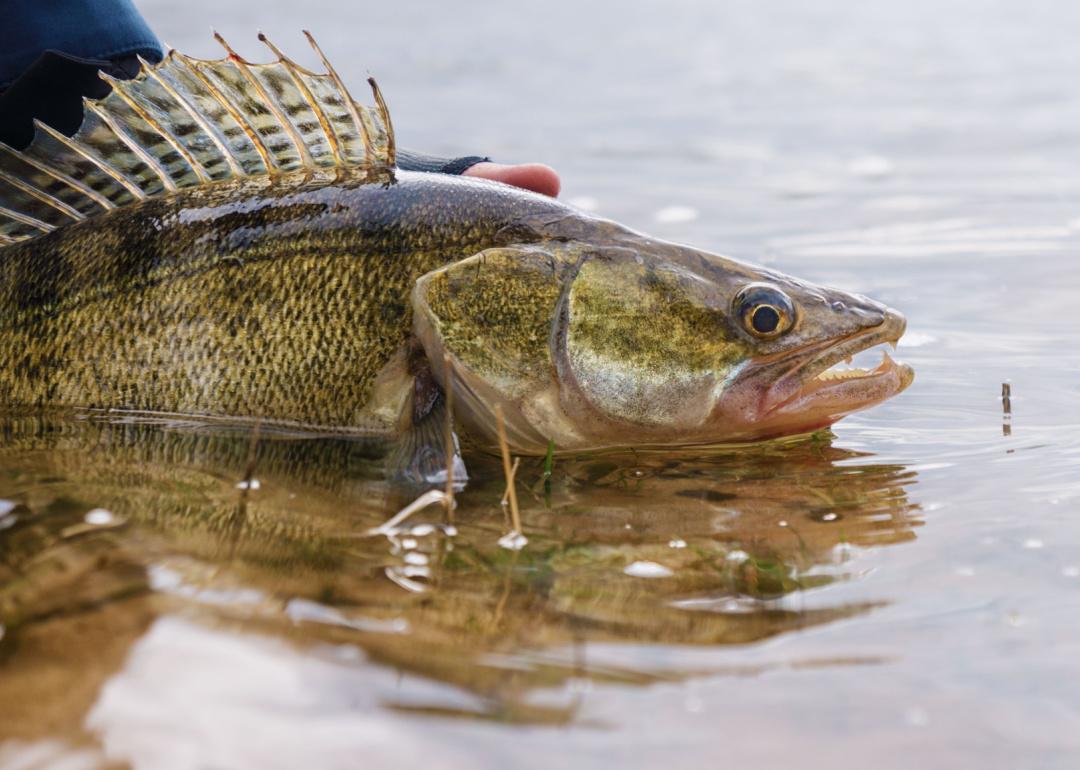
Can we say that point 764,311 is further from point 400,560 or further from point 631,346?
point 400,560

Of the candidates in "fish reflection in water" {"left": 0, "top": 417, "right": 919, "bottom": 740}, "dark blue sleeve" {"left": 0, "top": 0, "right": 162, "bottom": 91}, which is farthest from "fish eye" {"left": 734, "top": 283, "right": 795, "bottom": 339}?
"dark blue sleeve" {"left": 0, "top": 0, "right": 162, "bottom": 91}

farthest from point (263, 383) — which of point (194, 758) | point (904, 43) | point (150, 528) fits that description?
point (904, 43)

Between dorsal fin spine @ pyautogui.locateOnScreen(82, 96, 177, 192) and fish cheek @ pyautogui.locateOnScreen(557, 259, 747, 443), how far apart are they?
57.8 inches

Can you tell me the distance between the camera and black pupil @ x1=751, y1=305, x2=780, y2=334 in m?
3.71

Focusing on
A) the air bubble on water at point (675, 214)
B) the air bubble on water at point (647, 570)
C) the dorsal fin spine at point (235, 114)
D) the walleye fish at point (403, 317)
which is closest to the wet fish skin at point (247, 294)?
the walleye fish at point (403, 317)

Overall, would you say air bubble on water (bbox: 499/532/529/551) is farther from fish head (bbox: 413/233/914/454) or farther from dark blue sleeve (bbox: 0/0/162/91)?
dark blue sleeve (bbox: 0/0/162/91)

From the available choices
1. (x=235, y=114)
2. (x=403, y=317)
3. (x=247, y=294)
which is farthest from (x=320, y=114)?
(x=403, y=317)

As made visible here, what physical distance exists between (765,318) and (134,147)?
2.18m

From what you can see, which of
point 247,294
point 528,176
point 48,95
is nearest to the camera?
point 247,294

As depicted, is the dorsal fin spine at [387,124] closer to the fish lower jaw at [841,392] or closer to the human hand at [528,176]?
the human hand at [528,176]

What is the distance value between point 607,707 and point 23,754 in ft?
3.06

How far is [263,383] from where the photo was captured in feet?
12.6

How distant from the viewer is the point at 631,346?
147 inches

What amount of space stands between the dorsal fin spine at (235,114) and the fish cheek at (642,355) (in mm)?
1179
